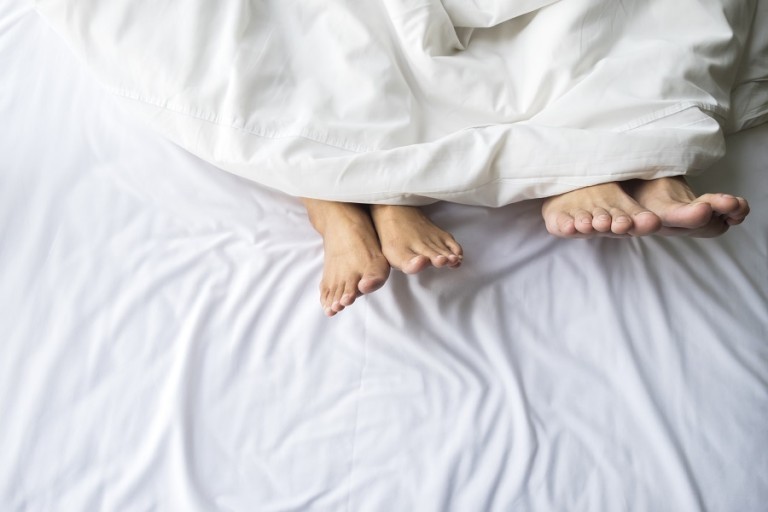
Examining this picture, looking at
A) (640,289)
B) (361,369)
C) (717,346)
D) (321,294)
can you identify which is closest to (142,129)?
(321,294)

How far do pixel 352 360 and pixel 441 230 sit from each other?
0.21m

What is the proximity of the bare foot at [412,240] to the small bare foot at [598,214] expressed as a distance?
0.13 metres

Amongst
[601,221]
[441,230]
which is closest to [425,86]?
[441,230]

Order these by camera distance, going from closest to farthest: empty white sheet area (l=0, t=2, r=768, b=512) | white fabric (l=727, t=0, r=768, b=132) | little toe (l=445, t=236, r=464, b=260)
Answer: empty white sheet area (l=0, t=2, r=768, b=512) < little toe (l=445, t=236, r=464, b=260) < white fabric (l=727, t=0, r=768, b=132)

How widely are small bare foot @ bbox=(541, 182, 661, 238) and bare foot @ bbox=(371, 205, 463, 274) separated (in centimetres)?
13

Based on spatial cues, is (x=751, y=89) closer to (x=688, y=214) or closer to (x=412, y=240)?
(x=688, y=214)

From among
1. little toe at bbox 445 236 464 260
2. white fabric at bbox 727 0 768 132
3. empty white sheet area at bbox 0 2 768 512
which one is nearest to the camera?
empty white sheet area at bbox 0 2 768 512

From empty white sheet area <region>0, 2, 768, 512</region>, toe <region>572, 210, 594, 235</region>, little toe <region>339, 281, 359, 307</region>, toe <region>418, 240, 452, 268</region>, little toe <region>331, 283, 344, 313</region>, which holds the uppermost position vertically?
toe <region>572, 210, 594, 235</region>

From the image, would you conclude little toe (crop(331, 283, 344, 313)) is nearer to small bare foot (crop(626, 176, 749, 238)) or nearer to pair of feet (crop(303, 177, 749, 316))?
pair of feet (crop(303, 177, 749, 316))

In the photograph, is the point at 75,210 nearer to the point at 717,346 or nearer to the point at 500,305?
the point at 500,305

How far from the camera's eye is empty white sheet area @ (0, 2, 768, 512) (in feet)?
2.57

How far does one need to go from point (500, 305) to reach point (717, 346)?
0.87ft

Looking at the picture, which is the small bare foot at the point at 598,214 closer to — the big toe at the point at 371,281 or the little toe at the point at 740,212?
the little toe at the point at 740,212

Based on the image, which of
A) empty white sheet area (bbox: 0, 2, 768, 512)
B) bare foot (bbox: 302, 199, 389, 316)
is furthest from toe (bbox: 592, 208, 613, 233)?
bare foot (bbox: 302, 199, 389, 316)
